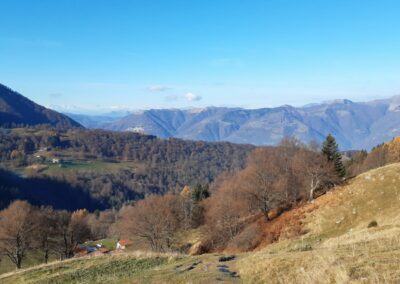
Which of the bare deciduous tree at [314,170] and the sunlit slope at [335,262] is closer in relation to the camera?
the sunlit slope at [335,262]

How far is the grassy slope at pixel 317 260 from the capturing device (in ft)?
38.8

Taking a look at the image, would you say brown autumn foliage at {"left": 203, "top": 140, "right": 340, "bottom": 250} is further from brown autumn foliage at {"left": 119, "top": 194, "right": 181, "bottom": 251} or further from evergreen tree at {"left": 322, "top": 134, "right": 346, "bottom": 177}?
brown autumn foliage at {"left": 119, "top": 194, "right": 181, "bottom": 251}

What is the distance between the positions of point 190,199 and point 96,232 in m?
53.2

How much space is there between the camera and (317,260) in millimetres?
13414

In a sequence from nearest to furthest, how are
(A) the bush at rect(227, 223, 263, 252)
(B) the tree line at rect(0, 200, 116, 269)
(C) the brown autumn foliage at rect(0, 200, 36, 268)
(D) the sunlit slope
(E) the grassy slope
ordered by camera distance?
(D) the sunlit slope < (E) the grassy slope < (A) the bush at rect(227, 223, 263, 252) < (C) the brown autumn foliage at rect(0, 200, 36, 268) < (B) the tree line at rect(0, 200, 116, 269)

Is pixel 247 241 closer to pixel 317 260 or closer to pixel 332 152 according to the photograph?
pixel 332 152

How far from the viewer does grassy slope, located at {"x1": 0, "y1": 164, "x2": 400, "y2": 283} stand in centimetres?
1184

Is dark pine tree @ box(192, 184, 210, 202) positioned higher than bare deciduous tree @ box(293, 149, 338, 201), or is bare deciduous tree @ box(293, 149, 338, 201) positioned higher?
bare deciduous tree @ box(293, 149, 338, 201)

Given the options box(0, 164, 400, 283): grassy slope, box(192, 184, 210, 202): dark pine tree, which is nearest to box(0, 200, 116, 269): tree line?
box(192, 184, 210, 202): dark pine tree

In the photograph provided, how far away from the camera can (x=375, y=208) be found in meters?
46.2

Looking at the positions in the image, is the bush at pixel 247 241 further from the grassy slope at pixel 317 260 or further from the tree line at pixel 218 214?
the grassy slope at pixel 317 260

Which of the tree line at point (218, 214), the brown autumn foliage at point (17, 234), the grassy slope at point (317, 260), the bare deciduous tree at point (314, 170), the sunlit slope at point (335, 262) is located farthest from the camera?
the brown autumn foliage at point (17, 234)

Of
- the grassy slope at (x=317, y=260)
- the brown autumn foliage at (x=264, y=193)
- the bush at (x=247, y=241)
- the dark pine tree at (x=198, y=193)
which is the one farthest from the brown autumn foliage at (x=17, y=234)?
the grassy slope at (x=317, y=260)

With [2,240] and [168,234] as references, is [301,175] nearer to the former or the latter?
[168,234]
